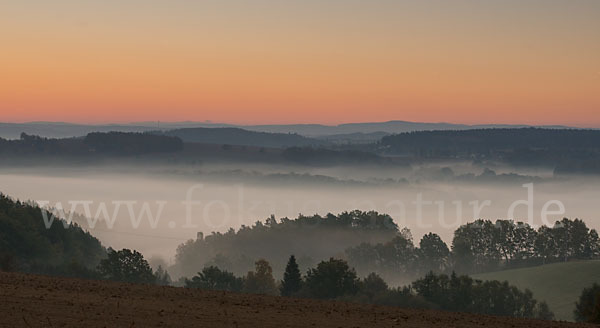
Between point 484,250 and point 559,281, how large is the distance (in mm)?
61237

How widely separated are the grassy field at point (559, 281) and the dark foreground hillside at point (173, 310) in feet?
269

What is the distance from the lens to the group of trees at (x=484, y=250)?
174000mm

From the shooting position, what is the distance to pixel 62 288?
30031 millimetres

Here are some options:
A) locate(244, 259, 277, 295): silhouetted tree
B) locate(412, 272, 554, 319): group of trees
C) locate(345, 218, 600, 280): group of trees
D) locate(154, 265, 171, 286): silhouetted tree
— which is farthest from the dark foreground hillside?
locate(345, 218, 600, 280): group of trees

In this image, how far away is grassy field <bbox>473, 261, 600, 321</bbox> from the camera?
363 ft

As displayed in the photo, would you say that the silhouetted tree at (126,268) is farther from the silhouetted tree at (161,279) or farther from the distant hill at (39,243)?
the silhouetted tree at (161,279)

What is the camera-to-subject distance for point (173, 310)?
2638 cm

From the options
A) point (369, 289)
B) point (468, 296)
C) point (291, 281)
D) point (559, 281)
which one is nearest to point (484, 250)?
point (559, 281)

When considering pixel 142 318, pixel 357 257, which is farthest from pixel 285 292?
pixel 357 257

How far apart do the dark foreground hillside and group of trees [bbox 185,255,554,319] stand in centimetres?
3224

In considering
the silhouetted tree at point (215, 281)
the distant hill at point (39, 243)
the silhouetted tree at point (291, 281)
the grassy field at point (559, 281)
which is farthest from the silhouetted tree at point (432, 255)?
the silhouetted tree at point (291, 281)

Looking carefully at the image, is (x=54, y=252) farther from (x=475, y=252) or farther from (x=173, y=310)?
(x=475, y=252)

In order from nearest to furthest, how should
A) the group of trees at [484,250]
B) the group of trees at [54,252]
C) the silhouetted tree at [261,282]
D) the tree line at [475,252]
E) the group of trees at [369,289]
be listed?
the group of trees at [369,289] → the group of trees at [54,252] → the silhouetted tree at [261,282] → the group of trees at [484,250] → the tree line at [475,252]

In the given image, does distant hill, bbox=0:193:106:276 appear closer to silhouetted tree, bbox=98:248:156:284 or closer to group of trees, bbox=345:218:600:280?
silhouetted tree, bbox=98:248:156:284
